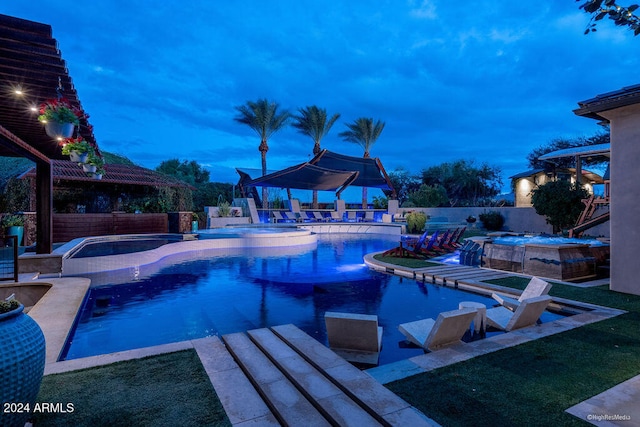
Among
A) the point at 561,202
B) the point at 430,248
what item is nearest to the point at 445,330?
the point at 430,248

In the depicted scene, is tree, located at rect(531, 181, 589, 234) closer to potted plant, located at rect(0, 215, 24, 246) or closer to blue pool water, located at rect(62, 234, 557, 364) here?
blue pool water, located at rect(62, 234, 557, 364)

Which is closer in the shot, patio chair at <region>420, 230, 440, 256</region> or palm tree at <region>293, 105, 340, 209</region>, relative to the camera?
patio chair at <region>420, 230, 440, 256</region>

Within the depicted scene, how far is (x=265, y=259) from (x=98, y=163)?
5.00 m

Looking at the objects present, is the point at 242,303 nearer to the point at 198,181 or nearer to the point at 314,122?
the point at 314,122

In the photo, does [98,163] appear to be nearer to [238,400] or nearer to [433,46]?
[238,400]

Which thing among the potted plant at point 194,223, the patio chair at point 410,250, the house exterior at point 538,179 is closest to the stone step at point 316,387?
the patio chair at point 410,250

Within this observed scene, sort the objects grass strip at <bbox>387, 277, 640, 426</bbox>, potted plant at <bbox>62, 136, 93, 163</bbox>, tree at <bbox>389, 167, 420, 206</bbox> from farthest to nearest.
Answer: tree at <bbox>389, 167, 420, 206</bbox>, potted plant at <bbox>62, 136, 93, 163</bbox>, grass strip at <bbox>387, 277, 640, 426</bbox>

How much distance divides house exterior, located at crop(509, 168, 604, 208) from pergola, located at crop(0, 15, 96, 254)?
22002mm

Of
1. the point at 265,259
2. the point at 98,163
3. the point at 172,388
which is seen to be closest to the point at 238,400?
the point at 172,388

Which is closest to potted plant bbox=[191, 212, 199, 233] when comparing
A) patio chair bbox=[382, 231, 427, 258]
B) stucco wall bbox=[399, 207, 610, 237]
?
patio chair bbox=[382, 231, 427, 258]

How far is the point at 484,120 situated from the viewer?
6750cm

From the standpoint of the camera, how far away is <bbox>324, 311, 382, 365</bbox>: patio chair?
336cm

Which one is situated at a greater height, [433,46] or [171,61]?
[171,61]

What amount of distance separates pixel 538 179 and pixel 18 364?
83.6 feet
